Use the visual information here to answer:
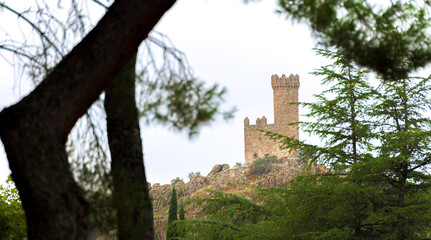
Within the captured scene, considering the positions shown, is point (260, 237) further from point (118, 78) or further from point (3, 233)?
point (118, 78)

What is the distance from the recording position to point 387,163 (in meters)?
10.4

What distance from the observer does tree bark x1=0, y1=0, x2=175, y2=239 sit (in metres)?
3.09

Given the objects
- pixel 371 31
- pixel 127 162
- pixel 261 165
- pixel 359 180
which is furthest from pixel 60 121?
pixel 261 165

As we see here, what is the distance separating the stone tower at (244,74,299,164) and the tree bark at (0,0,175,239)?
42.1 meters

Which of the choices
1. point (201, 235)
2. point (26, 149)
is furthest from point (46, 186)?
point (201, 235)

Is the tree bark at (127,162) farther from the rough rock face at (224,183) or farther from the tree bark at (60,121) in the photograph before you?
the rough rock face at (224,183)

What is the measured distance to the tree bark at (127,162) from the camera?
3797 mm

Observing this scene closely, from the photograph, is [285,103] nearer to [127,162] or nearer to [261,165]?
[261,165]

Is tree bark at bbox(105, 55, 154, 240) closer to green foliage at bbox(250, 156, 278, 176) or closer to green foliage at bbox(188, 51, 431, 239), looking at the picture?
green foliage at bbox(188, 51, 431, 239)

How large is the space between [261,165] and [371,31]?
38579 mm

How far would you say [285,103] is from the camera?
155ft

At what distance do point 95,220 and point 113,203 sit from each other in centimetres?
19

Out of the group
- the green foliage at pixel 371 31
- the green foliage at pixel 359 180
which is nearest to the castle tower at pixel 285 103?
the green foliage at pixel 359 180

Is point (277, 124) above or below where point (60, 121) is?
above
